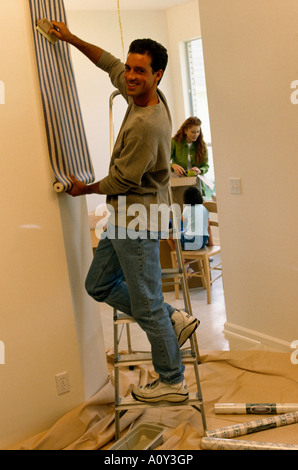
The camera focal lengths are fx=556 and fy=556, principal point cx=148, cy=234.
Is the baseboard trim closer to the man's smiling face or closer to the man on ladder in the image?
the man on ladder

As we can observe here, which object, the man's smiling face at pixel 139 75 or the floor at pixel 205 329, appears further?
the floor at pixel 205 329

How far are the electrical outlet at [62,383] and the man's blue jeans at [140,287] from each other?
1.40ft

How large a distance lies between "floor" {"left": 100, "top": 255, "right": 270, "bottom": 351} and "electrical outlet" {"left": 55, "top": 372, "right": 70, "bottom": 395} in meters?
1.02

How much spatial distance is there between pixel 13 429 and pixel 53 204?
1.04m

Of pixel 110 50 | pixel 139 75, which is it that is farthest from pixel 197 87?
pixel 139 75

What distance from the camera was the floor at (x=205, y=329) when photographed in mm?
3662

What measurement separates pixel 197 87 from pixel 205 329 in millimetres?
4004

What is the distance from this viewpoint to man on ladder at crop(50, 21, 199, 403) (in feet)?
7.48

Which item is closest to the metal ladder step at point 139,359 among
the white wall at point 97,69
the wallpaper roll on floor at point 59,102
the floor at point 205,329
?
the wallpaper roll on floor at point 59,102

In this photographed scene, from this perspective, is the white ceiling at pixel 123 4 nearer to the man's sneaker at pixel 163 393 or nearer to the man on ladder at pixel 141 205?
the man on ladder at pixel 141 205

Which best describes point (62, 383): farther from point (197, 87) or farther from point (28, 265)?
point (197, 87)

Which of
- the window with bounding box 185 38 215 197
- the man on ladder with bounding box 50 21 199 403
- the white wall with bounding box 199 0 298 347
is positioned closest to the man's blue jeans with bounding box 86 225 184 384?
the man on ladder with bounding box 50 21 199 403
